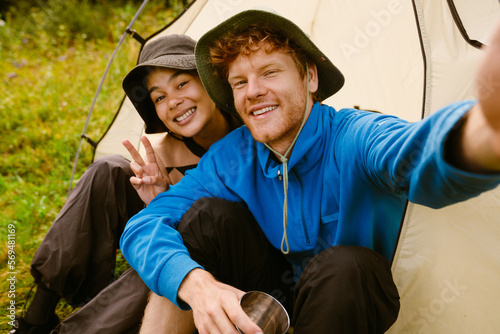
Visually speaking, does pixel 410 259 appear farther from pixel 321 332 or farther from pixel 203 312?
pixel 203 312

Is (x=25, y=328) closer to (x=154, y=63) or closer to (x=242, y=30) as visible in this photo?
(x=154, y=63)

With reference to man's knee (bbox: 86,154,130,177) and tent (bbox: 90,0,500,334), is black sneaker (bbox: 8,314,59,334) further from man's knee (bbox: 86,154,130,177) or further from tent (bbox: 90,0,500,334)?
tent (bbox: 90,0,500,334)

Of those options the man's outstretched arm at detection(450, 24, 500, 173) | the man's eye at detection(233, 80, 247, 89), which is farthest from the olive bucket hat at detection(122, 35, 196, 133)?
the man's outstretched arm at detection(450, 24, 500, 173)

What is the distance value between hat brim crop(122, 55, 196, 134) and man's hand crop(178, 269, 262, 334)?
34.3 inches

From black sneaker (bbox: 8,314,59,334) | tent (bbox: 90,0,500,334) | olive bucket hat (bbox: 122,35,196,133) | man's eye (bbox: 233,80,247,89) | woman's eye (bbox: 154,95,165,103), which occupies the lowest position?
black sneaker (bbox: 8,314,59,334)

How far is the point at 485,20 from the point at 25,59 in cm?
454

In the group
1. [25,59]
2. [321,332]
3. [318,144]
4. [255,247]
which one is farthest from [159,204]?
[25,59]

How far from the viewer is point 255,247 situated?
1156 mm

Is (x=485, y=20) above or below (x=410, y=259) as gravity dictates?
above

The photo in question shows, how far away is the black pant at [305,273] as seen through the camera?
0.86 metres

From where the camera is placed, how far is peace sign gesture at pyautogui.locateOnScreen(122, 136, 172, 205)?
4.90ft

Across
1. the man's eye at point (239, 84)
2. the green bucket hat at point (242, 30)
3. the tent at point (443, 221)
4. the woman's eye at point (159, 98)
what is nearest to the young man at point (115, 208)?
the woman's eye at point (159, 98)

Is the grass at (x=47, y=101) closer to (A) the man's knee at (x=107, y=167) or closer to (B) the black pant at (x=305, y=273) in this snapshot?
(A) the man's knee at (x=107, y=167)

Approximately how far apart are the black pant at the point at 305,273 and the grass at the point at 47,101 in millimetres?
984
